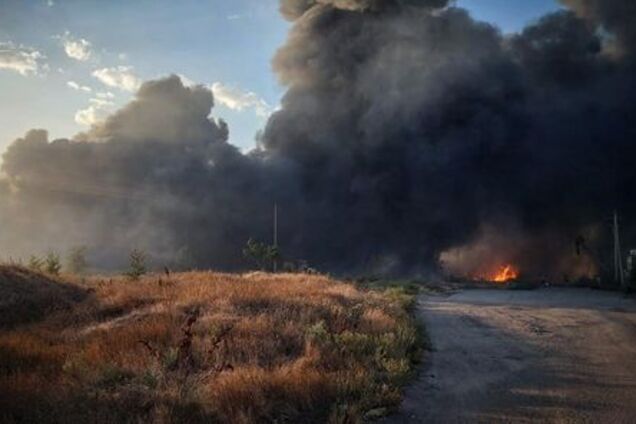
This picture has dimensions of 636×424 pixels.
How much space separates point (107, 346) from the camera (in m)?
Result: 14.2

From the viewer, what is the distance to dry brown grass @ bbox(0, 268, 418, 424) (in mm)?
9414

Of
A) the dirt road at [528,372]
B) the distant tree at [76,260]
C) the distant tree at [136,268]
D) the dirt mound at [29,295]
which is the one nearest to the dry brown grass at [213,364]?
the dirt road at [528,372]

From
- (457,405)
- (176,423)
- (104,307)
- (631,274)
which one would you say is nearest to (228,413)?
(176,423)

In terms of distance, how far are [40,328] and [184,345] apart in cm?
850

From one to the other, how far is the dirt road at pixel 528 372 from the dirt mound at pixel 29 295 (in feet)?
45.3

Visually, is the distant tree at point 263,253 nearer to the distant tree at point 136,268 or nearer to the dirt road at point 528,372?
the distant tree at point 136,268

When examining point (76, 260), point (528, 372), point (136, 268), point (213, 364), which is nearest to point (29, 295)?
point (136, 268)

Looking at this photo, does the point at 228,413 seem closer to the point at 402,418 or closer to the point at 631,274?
the point at 402,418

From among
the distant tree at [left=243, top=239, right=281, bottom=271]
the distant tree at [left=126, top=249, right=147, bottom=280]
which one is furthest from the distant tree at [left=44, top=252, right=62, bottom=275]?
the distant tree at [left=243, top=239, right=281, bottom=271]

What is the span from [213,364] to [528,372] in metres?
6.29

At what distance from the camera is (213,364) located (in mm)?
12359

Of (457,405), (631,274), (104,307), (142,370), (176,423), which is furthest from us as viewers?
(631,274)

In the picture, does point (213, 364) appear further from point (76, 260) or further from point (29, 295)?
point (76, 260)

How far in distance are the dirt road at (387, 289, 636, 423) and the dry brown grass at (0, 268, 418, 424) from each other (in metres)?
0.79
